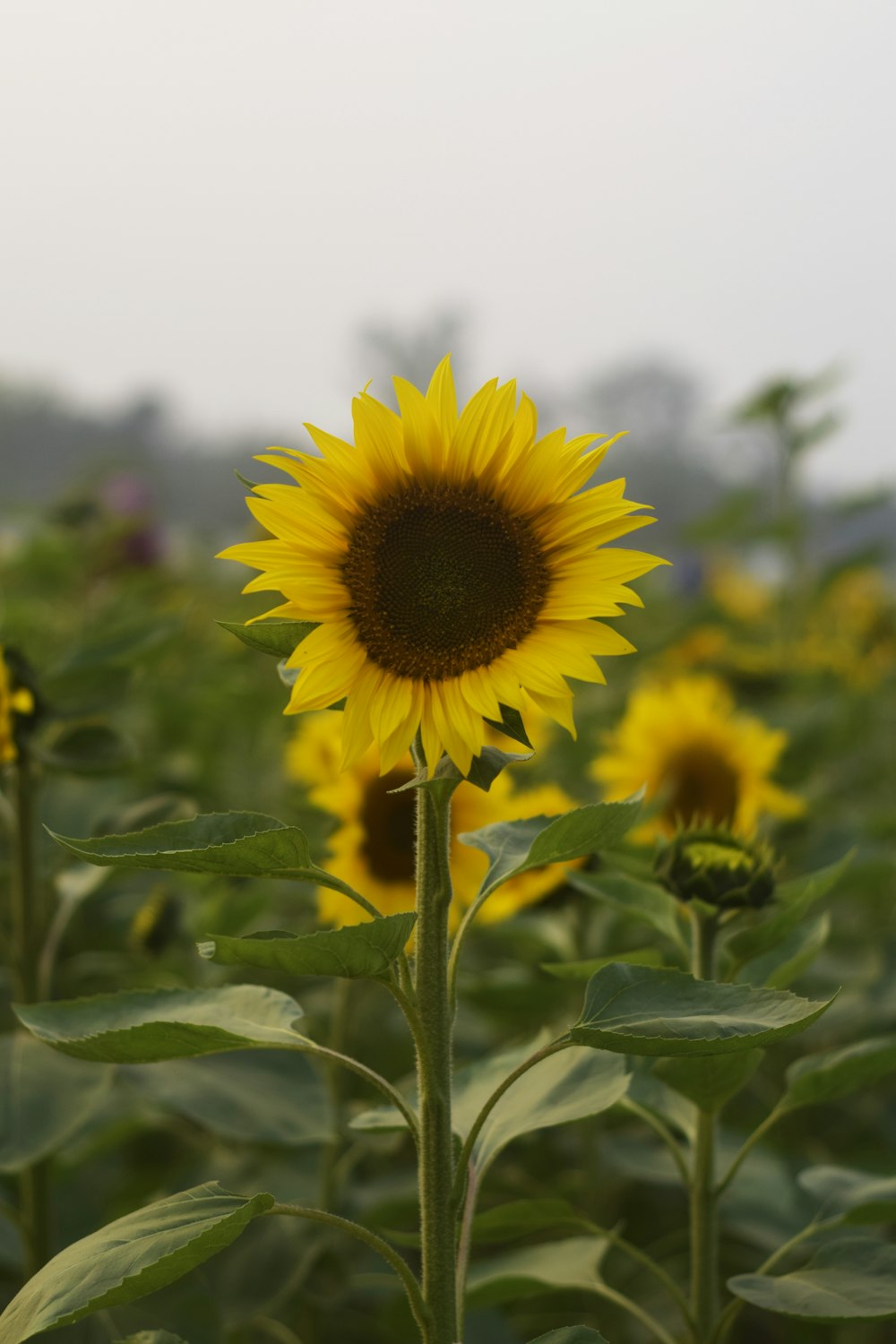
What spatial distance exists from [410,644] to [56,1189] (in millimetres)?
941

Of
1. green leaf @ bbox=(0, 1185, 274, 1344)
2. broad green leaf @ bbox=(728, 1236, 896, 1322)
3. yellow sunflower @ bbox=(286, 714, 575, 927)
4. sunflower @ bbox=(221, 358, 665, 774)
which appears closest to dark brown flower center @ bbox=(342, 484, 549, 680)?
sunflower @ bbox=(221, 358, 665, 774)

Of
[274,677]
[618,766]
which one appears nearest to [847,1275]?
[618,766]

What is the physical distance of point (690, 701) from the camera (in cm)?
190

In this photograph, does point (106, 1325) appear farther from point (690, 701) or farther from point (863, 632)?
point (863, 632)

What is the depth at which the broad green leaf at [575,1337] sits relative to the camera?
711mm

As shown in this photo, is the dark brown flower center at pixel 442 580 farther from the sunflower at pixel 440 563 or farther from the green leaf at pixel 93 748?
the green leaf at pixel 93 748

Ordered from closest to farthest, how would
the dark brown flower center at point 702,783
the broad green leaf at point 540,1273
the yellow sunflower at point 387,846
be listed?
the broad green leaf at point 540,1273, the yellow sunflower at point 387,846, the dark brown flower center at point 702,783

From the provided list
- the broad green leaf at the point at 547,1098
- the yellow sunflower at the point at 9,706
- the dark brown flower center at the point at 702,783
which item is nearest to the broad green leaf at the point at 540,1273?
the broad green leaf at the point at 547,1098

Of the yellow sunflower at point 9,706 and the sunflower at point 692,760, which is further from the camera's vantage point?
the sunflower at point 692,760

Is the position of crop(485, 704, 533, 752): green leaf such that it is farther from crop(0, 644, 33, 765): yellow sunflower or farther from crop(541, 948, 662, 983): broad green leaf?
crop(0, 644, 33, 765): yellow sunflower

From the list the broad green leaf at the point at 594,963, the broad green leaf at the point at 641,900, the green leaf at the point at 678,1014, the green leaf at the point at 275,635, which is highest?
the green leaf at the point at 275,635

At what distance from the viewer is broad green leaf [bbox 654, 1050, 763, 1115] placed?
0.85m

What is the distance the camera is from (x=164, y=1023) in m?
0.70

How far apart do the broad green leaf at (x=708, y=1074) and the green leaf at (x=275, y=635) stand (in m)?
0.38
